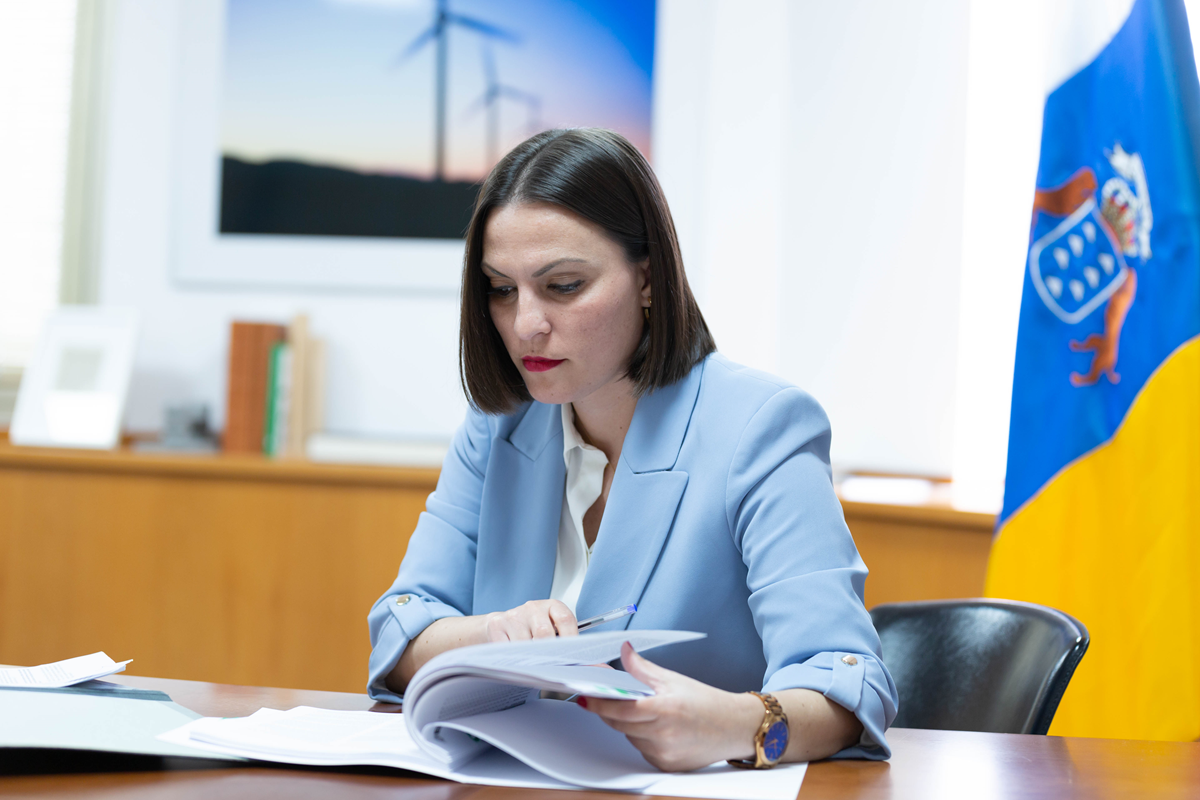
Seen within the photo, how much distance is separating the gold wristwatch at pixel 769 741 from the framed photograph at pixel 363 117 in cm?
197

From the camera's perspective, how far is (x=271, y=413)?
8.46 ft

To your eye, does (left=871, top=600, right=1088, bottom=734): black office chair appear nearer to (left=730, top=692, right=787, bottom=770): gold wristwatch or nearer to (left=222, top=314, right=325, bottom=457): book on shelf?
(left=730, top=692, right=787, bottom=770): gold wristwatch

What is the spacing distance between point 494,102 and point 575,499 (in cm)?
163

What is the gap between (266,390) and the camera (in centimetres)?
259

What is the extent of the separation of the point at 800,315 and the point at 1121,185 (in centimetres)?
93

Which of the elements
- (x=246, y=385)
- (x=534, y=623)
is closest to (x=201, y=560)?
(x=246, y=385)

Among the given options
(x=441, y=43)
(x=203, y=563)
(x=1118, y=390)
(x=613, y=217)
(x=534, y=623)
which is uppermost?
(x=441, y=43)

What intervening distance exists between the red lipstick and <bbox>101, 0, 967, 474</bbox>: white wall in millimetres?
1410

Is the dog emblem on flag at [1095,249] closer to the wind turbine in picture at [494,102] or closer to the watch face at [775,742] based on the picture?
the watch face at [775,742]

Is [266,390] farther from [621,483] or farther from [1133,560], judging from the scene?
[1133,560]

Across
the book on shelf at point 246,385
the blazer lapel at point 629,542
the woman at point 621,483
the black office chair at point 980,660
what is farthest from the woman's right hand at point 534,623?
the book on shelf at point 246,385

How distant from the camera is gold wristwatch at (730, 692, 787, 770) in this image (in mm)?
870

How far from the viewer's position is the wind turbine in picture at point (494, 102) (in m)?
2.65

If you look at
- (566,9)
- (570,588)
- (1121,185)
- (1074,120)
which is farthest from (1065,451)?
(566,9)
